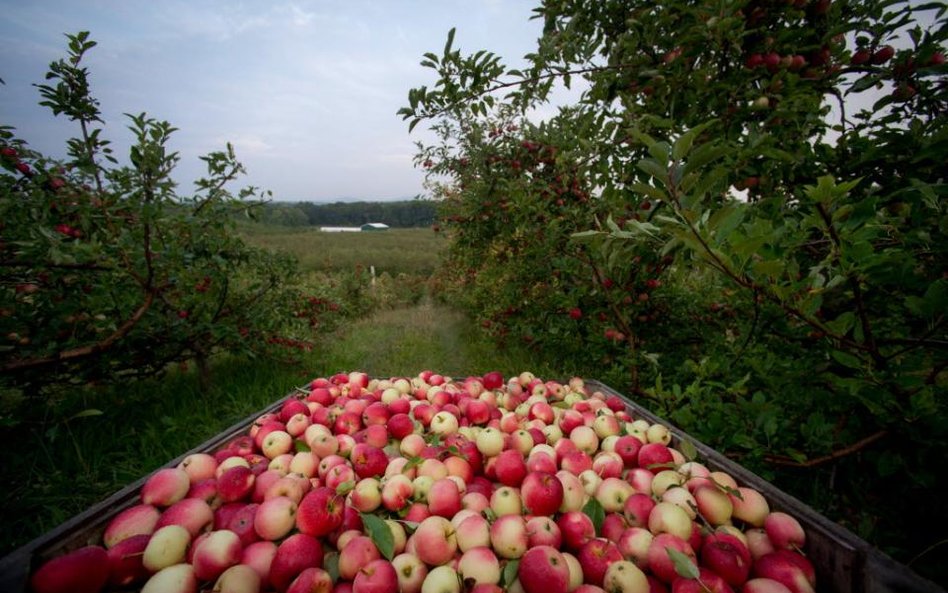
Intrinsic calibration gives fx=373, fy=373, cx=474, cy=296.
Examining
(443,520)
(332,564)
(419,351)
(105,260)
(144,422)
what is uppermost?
(105,260)

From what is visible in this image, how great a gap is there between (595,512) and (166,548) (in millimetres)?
1266

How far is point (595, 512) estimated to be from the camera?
→ 47.8 inches

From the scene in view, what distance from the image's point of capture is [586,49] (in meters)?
2.17

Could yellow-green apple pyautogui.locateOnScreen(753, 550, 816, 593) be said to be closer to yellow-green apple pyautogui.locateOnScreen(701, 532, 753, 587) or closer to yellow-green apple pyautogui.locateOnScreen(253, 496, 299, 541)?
yellow-green apple pyautogui.locateOnScreen(701, 532, 753, 587)

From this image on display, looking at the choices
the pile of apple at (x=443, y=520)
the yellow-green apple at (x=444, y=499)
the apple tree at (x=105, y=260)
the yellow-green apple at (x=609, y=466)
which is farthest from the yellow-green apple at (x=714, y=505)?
the apple tree at (x=105, y=260)

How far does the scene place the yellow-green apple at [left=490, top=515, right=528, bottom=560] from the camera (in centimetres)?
109

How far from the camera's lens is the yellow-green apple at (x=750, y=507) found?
45.7 inches

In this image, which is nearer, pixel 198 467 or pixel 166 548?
pixel 166 548

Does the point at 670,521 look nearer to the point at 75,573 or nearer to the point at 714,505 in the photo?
the point at 714,505

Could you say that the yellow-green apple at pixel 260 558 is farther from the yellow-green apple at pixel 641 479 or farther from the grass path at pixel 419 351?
the grass path at pixel 419 351

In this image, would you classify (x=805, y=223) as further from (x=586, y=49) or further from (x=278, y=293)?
(x=278, y=293)

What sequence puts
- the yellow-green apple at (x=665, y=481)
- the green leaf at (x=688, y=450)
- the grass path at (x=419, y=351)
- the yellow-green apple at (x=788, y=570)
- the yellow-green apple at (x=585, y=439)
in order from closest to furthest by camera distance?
the yellow-green apple at (x=788, y=570), the yellow-green apple at (x=665, y=481), the green leaf at (x=688, y=450), the yellow-green apple at (x=585, y=439), the grass path at (x=419, y=351)

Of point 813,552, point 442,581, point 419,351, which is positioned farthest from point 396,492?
point 419,351

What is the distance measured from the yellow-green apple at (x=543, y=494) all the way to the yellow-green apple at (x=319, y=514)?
0.61 m
